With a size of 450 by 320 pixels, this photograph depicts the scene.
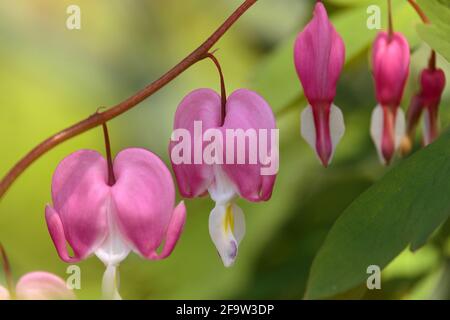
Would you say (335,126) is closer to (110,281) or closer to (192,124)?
(192,124)

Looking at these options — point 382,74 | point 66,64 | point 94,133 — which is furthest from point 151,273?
point 382,74

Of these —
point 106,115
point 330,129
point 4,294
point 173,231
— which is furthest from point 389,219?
point 4,294

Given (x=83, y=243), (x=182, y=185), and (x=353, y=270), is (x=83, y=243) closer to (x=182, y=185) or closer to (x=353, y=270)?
(x=182, y=185)

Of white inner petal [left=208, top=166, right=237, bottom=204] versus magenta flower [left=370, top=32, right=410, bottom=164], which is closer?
white inner petal [left=208, top=166, right=237, bottom=204]

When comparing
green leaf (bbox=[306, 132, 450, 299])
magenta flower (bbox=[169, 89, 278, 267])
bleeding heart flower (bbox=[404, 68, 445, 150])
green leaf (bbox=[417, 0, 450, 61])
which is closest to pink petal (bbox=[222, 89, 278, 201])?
magenta flower (bbox=[169, 89, 278, 267])

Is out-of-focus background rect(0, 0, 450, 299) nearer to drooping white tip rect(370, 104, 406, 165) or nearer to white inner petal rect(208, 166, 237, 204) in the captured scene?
drooping white tip rect(370, 104, 406, 165)

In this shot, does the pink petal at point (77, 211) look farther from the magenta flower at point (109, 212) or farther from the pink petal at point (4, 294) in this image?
the pink petal at point (4, 294)
